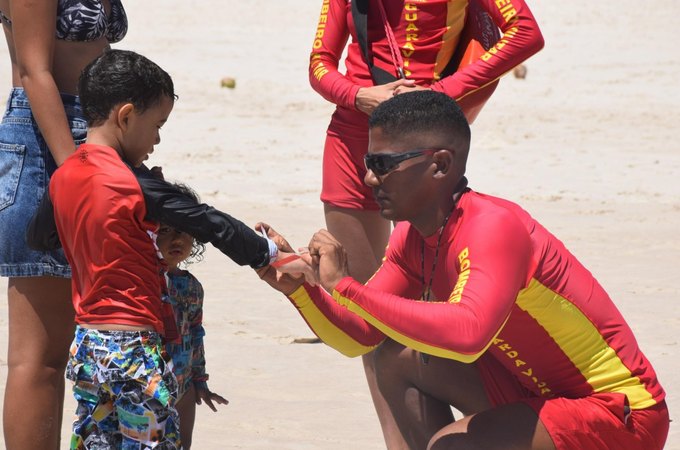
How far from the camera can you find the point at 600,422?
11.7 ft

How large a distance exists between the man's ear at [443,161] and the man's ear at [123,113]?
0.86 m

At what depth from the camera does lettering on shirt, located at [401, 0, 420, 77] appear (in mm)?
4871

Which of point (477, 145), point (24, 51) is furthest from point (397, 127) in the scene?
point (477, 145)

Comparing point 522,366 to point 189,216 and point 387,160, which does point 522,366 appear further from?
point 189,216

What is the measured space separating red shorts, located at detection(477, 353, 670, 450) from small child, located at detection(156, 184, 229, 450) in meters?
1.04

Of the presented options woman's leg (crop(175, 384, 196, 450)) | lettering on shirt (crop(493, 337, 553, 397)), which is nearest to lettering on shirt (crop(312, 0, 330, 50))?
woman's leg (crop(175, 384, 196, 450))

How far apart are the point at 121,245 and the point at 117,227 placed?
5 centimetres

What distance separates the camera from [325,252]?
3.53m

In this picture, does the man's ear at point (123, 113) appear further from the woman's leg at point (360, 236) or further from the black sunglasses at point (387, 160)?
the woman's leg at point (360, 236)

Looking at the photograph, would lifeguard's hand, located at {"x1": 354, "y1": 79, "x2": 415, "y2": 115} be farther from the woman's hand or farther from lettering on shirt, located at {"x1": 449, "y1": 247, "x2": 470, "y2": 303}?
lettering on shirt, located at {"x1": 449, "y1": 247, "x2": 470, "y2": 303}

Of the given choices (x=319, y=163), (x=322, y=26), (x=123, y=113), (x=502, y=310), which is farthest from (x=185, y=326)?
(x=319, y=163)

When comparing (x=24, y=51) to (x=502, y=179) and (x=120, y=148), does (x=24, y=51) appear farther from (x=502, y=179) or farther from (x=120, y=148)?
(x=502, y=179)

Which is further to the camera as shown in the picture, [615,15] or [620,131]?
[615,15]

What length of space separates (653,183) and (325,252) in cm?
905
